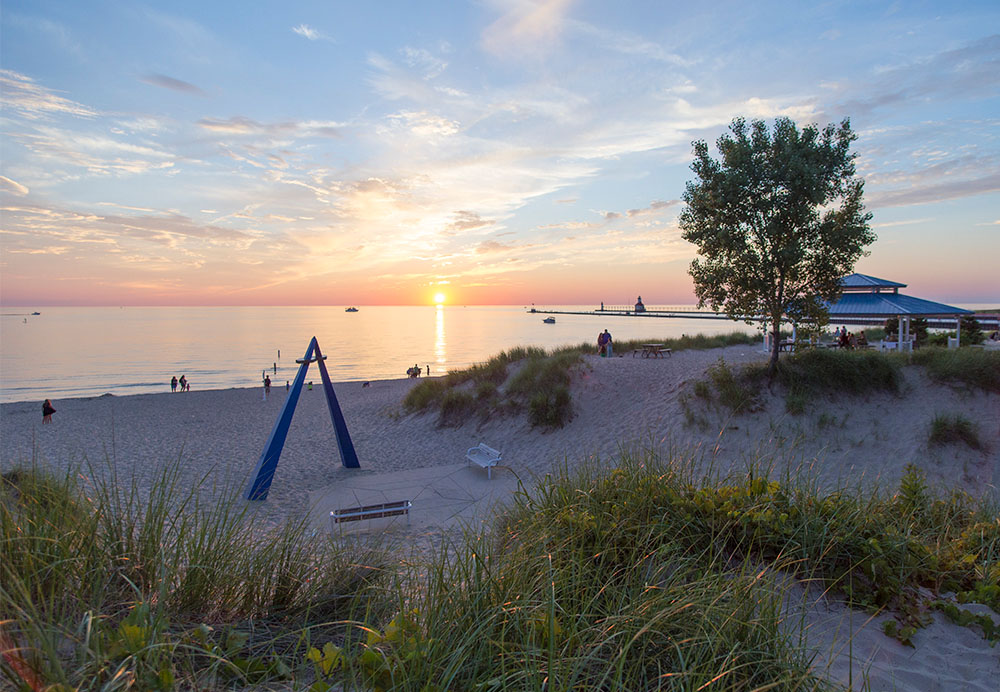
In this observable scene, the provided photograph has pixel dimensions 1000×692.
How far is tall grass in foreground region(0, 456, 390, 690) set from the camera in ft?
6.52

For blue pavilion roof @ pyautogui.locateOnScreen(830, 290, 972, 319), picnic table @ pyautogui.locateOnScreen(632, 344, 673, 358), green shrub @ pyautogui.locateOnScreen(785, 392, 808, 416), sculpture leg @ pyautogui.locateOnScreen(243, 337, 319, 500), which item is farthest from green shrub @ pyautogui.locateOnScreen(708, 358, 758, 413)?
sculpture leg @ pyautogui.locateOnScreen(243, 337, 319, 500)

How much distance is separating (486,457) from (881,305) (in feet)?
51.1

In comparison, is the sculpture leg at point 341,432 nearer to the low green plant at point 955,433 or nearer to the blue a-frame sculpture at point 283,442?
the blue a-frame sculpture at point 283,442

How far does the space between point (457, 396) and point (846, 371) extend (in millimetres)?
12157

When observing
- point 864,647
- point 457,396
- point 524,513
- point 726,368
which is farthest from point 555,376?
point 864,647

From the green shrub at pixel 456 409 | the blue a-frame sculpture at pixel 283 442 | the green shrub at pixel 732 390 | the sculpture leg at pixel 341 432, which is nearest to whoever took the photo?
the blue a-frame sculpture at pixel 283 442

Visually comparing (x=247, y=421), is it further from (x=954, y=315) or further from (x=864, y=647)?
(x=954, y=315)

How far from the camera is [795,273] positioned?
13555 mm

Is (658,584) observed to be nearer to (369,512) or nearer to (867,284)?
(369,512)

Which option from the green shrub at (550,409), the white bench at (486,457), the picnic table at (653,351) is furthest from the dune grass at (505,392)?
the picnic table at (653,351)

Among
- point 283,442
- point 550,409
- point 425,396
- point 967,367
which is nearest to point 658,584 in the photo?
point 283,442

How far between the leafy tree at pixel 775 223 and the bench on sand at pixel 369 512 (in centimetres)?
1007

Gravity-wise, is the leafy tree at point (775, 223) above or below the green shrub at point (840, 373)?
above

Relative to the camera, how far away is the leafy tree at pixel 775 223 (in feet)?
42.3
